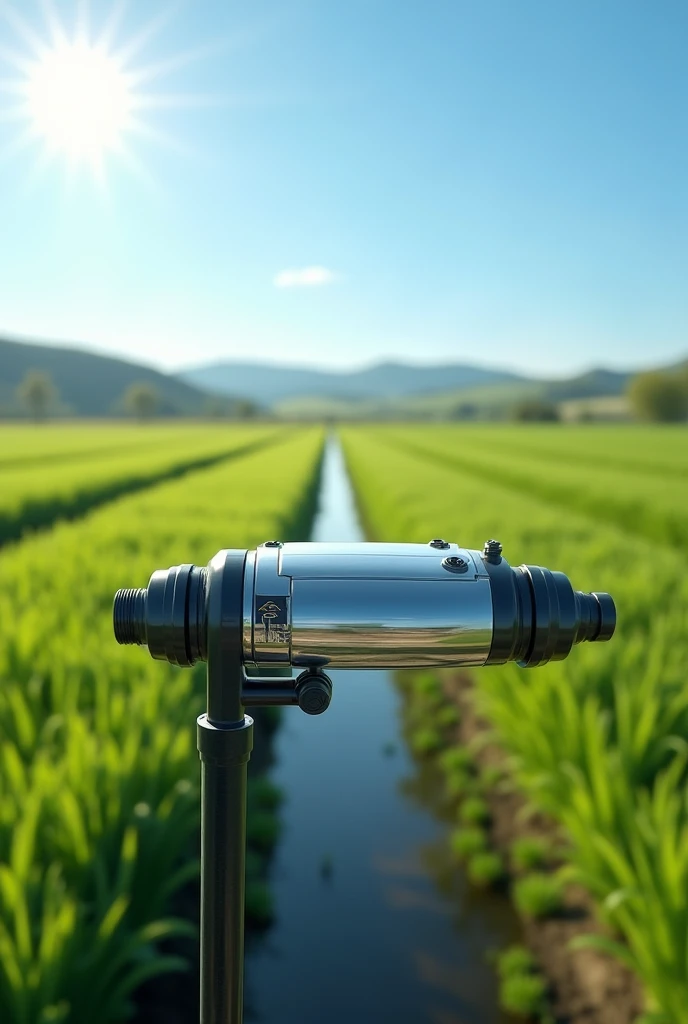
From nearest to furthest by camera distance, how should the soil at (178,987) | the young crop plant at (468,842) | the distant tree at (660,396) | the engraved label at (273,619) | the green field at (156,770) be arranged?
the engraved label at (273,619) < the green field at (156,770) < the soil at (178,987) < the young crop plant at (468,842) < the distant tree at (660,396)

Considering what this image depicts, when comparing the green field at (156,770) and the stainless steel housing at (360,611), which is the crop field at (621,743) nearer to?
the green field at (156,770)

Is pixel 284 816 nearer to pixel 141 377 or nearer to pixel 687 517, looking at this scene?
pixel 687 517

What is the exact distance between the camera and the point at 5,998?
2.02m

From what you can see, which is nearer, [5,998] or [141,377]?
[5,998]

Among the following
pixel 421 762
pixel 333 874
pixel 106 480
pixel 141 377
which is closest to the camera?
pixel 333 874

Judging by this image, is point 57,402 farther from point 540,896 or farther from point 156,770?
point 540,896

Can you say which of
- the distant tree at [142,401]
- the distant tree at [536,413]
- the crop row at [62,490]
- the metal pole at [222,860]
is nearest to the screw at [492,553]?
the metal pole at [222,860]

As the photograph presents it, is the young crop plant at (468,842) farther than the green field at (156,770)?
Yes

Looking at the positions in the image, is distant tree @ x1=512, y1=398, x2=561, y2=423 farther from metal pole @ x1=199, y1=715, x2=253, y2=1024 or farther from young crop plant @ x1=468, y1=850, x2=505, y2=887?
metal pole @ x1=199, y1=715, x2=253, y2=1024

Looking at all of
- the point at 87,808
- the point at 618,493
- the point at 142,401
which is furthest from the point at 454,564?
the point at 142,401

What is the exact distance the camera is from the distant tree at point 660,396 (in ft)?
256

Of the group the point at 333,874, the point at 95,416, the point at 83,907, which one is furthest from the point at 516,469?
the point at 95,416

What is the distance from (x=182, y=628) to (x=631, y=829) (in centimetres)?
277

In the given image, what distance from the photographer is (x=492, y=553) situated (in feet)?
3.17
